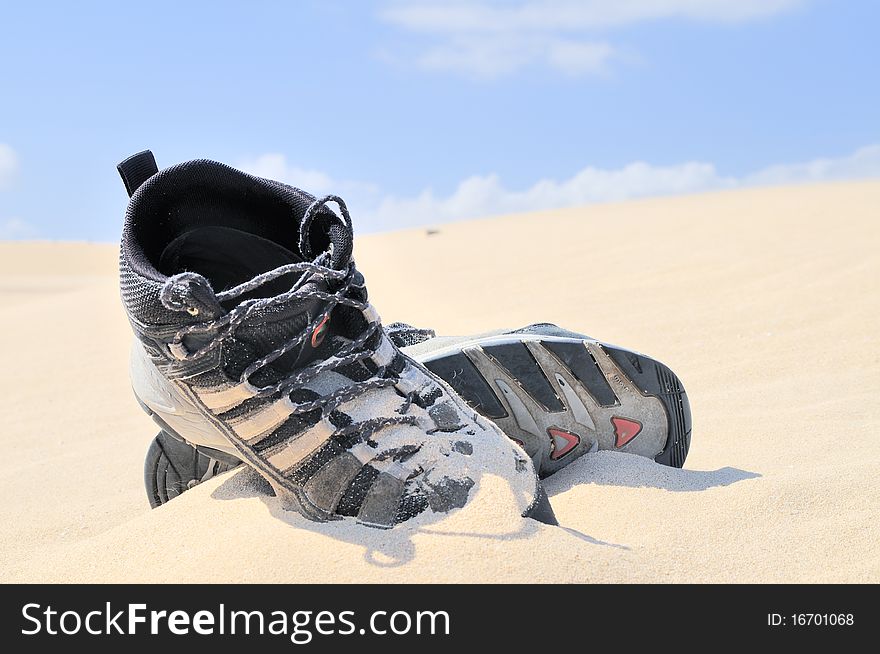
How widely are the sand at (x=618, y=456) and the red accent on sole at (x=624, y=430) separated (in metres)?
0.10

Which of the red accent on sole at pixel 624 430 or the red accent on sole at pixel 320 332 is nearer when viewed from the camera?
the red accent on sole at pixel 320 332

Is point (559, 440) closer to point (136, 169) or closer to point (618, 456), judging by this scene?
point (618, 456)

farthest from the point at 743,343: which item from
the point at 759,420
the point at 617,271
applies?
the point at 617,271

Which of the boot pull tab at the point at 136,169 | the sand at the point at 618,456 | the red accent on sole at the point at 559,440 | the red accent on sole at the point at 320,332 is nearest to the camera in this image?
the sand at the point at 618,456

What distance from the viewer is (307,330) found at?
1620 millimetres

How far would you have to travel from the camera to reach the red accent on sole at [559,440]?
216 cm

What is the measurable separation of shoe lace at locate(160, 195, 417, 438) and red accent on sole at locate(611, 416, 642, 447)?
75 centimetres

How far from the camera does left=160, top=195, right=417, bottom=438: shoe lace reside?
153 centimetres

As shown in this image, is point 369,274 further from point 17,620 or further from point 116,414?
point 17,620

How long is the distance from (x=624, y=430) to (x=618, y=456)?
0.30 feet

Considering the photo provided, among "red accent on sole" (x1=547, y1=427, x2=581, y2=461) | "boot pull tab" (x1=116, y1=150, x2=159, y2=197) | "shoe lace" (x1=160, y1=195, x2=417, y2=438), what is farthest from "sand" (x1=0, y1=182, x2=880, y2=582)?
"boot pull tab" (x1=116, y1=150, x2=159, y2=197)

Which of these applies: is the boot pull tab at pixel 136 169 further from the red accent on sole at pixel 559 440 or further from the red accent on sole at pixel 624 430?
the red accent on sole at pixel 624 430

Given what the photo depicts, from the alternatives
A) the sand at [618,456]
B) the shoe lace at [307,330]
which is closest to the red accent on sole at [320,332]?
the shoe lace at [307,330]

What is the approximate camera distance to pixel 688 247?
27.8 ft
